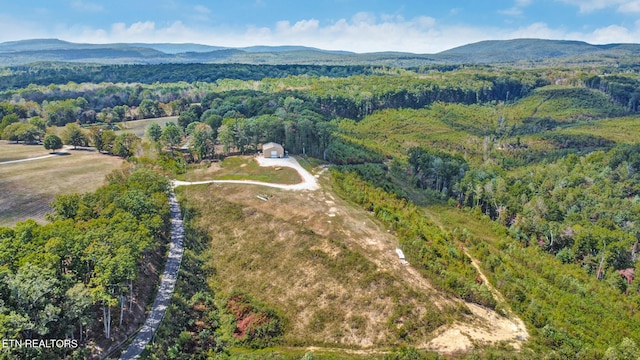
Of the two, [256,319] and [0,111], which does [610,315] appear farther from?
[0,111]

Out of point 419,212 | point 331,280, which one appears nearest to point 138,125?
point 419,212

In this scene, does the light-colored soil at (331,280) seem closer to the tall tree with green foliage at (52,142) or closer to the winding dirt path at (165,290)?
the winding dirt path at (165,290)

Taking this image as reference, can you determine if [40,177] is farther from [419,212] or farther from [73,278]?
[419,212]

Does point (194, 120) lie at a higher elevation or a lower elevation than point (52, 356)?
higher

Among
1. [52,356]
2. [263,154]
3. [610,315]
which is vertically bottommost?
[610,315]

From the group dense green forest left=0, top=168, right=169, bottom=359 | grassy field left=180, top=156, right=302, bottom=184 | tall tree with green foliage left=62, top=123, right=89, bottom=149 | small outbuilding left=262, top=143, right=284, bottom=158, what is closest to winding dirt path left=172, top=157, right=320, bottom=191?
grassy field left=180, top=156, right=302, bottom=184

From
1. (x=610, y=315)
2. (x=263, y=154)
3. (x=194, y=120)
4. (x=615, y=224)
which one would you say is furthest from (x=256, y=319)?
(x=194, y=120)

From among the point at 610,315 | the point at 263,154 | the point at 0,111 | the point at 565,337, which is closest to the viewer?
the point at 565,337

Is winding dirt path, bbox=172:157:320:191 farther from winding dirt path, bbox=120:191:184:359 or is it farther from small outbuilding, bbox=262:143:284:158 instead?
winding dirt path, bbox=120:191:184:359
